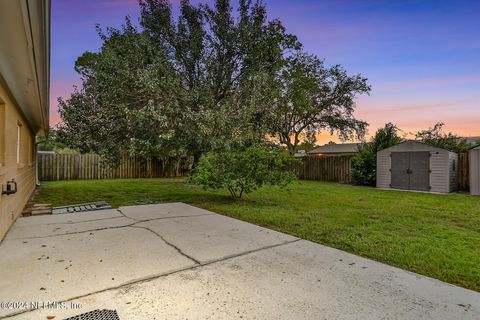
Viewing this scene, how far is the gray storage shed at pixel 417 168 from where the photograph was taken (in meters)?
9.00

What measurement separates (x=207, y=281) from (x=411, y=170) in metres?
10.1

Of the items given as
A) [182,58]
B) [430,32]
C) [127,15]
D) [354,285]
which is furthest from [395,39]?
[127,15]

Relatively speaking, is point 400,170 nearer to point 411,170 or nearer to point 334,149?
point 411,170

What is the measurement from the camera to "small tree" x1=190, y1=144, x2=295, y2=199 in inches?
251

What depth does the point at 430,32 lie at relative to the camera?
7.53 m

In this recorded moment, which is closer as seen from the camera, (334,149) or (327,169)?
(327,169)

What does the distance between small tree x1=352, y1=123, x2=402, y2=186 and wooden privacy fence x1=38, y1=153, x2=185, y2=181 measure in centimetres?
999

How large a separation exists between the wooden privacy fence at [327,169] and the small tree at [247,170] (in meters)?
6.16

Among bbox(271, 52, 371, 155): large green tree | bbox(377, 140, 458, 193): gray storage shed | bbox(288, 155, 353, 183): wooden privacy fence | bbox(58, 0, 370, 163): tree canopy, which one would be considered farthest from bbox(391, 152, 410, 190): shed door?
bbox(271, 52, 371, 155): large green tree

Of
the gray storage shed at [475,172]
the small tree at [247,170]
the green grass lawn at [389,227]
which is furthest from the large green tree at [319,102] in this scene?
the green grass lawn at [389,227]

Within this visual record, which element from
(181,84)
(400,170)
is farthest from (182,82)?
(400,170)

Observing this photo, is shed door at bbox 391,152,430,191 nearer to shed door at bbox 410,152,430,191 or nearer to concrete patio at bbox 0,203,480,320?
shed door at bbox 410,152,430,191

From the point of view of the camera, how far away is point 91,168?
45.8 feet

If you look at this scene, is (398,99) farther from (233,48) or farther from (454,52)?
(233,48)
